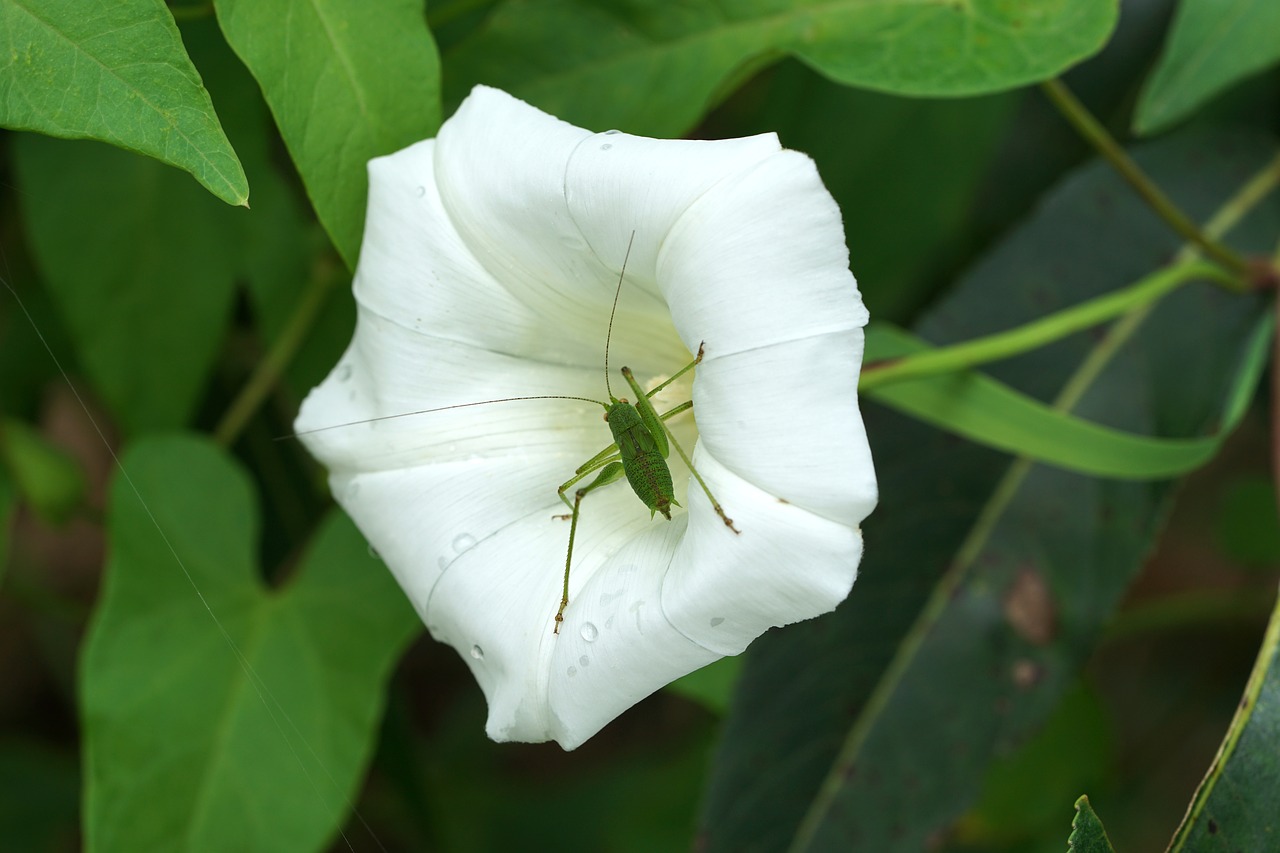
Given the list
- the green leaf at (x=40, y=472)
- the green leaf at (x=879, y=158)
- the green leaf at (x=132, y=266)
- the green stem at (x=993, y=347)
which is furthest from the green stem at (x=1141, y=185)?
the green leaf at (x=40, y=472)

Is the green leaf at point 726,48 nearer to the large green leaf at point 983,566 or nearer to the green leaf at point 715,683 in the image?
the large green leaf at point 983,566

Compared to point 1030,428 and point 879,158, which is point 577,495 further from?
point 879,158

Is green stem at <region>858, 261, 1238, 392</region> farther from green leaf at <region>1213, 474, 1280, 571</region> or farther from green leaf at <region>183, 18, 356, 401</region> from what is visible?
green leaf at <region>1213, 474, 1280, 571</region>

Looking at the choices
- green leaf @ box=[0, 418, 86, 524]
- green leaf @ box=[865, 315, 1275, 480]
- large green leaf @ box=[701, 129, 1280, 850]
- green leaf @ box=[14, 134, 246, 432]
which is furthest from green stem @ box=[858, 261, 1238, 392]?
green leaf @ box=[0, 418, 86, 524]

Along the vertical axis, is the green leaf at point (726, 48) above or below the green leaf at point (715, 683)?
→ above

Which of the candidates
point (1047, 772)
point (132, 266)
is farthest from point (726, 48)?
point (1047, 772)

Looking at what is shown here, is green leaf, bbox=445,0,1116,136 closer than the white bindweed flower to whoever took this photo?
No
